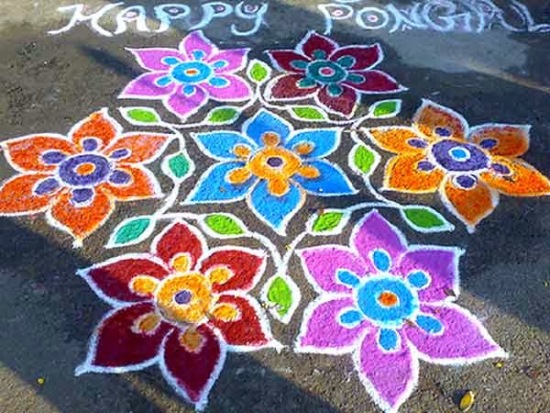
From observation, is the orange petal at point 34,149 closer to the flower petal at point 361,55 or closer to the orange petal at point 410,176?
the orange petal at point 410,176

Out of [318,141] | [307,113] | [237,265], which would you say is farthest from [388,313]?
[307,113]

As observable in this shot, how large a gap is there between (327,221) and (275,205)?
0.32 metres

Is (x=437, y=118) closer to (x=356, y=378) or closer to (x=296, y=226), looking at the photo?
(x=296, y=226)

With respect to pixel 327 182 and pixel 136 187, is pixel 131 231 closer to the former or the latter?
pixel 136 187

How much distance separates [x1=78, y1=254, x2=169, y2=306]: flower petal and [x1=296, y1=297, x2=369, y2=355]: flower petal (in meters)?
0.78

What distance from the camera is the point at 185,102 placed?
4465 mm

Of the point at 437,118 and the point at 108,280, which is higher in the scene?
the point at 437,118

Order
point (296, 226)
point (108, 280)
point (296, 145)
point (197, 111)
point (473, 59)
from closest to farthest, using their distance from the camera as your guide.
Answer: point (108, 280) → point (296, 226) → point (296, 145) → point (197, 111) → point (473, 59)

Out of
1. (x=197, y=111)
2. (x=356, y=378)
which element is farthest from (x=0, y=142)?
(x=356, y=378)

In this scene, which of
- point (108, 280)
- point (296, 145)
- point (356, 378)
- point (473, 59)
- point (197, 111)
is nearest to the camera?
point (356, 378)

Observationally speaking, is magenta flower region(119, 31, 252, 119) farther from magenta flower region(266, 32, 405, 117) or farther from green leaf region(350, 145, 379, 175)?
green leaf region(350, 145, 379, 175)

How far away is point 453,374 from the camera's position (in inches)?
111

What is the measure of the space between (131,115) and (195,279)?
63.0 inches

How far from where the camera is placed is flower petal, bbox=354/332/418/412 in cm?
274
